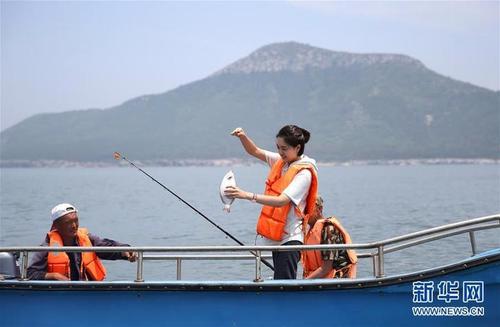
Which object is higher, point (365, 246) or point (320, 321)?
point (365, 246)

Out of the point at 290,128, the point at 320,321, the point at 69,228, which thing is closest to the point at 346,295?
the point at 320,321

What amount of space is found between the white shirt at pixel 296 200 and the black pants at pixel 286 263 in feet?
0.21

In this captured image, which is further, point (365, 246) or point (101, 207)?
point (101, 207)

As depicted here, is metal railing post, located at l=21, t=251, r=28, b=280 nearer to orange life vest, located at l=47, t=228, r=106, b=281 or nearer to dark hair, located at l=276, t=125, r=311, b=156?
orange life vest, located at l=47, t=228, r=106, b=281

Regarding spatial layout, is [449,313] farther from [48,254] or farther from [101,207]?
[101,207]

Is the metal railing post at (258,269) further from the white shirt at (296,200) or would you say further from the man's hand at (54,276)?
the man's hand at (54,276)

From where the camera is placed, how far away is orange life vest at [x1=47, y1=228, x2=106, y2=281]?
7.62 meters

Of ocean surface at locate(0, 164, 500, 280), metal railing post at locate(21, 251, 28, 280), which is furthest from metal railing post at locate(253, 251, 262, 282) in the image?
ocean surface at locate(0, 164, 500, 280)

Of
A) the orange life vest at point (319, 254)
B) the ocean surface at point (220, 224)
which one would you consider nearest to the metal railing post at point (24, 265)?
the orange life vest at point (319, 254)

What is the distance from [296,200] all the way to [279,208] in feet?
0.60

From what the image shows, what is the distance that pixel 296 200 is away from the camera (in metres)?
7.02

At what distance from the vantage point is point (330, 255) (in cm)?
722

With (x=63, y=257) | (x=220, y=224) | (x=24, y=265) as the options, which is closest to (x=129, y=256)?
(x=63, y=257)

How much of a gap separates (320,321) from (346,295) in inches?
11.6
